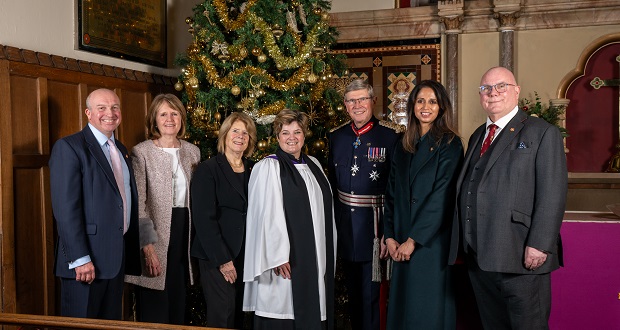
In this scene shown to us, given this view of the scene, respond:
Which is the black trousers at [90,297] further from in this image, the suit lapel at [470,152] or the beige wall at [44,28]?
the suit lapel at [470,152]

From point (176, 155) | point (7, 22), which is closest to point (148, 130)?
point (176, 155)

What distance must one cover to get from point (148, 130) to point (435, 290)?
6.12ft

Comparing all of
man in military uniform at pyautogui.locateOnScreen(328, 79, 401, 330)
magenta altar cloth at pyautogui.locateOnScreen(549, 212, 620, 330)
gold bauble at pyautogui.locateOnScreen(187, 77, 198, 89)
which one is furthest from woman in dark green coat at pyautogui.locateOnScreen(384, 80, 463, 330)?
gold bauble at pyautogui.locateOnScreen(187, 77, 198, 89)

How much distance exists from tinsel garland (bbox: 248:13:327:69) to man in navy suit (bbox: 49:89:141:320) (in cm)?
134

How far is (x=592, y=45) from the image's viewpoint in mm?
6559

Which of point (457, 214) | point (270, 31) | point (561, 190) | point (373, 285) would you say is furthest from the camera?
point (270, 31)

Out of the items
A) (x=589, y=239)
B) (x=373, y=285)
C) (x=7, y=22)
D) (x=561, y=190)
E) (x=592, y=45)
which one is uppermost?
(x=592, y=45)

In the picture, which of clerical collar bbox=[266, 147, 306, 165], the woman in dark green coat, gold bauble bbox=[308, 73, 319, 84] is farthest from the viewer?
gold bauble bbox=[308, 73, 319, 84]

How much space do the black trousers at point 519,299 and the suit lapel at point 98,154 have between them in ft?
6.20

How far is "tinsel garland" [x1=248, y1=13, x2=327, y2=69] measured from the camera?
415cm

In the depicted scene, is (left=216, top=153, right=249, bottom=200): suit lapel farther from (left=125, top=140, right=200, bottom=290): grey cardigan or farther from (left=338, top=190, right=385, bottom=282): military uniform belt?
(left=338, top=190, right=385, bottom=282): military uniform belt

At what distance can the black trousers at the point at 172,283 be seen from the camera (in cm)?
351

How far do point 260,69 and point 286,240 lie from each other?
1489 millimetres

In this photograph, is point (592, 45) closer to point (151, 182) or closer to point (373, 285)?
point (373, 285)
